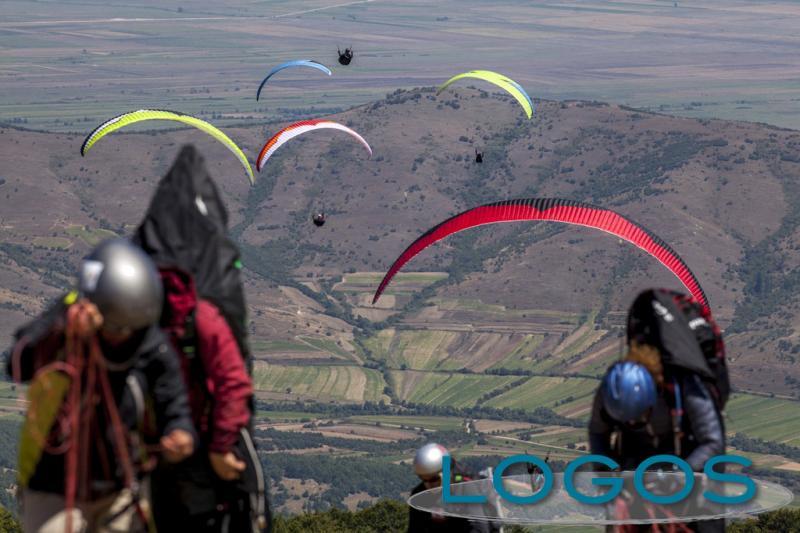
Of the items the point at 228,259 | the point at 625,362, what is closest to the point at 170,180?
the point at 228,259

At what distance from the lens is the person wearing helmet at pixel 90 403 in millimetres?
11141

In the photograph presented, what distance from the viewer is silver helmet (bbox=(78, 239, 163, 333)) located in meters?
11.0

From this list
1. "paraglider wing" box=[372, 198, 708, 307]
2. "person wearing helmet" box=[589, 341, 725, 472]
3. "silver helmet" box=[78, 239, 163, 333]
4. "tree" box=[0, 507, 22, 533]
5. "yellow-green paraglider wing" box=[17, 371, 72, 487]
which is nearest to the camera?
"silver helmet" box=[78, 239, 163, 333]

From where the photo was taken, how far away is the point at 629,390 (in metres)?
13.0

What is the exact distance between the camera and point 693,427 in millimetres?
13500

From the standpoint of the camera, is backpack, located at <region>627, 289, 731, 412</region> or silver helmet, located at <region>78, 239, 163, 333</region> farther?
backpack, located at <region>627, 289, 731, 412</region>

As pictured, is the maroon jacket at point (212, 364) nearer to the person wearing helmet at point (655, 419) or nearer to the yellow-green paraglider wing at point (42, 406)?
the yellow-green paraglider wing at point (42, 406)

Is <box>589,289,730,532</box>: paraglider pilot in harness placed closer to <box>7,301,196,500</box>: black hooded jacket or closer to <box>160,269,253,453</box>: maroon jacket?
<box>160,269,253,453</box>: maroon jacket

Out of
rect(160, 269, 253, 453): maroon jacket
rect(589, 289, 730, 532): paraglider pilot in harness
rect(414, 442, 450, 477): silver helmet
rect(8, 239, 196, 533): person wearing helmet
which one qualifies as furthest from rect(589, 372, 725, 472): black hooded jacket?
rect(8, 239, 196, 533): person wearing helmet

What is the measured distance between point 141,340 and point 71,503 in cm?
124

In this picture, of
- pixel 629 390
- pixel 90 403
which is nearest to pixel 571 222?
pixel 629 390

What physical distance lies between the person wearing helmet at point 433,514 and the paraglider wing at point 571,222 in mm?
9811

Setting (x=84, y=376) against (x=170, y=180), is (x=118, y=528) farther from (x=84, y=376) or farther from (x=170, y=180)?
(x=170, y=180)

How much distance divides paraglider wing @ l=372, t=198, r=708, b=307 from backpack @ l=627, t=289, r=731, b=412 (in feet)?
38.3
